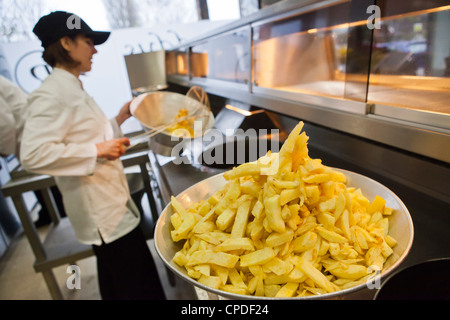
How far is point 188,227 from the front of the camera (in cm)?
62

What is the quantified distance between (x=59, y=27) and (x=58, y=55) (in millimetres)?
184

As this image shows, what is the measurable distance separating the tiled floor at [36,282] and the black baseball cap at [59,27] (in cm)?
175

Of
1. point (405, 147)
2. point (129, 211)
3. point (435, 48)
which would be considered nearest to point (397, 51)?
point (435, 48)

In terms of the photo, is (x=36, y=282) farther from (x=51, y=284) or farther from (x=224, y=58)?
(x=224, y=58)

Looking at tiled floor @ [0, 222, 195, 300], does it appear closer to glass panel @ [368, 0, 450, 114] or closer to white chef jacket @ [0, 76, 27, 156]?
white chef jacket @ [0, 76, 27, 156]

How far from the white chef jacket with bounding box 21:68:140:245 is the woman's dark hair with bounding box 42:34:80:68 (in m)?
0.05

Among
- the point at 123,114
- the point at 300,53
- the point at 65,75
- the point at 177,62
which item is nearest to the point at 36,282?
the point at 123,114

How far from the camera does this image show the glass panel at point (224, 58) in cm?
161

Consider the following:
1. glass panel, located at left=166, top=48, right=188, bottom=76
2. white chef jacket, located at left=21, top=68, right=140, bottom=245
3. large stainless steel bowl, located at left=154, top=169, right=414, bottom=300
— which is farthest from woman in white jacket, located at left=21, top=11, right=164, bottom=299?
glass panel, located at left=166, top=48, right=188, bottom=76

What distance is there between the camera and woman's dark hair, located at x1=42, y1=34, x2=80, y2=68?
1186 mm

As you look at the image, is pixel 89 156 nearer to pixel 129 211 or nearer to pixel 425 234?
pixel 129 211

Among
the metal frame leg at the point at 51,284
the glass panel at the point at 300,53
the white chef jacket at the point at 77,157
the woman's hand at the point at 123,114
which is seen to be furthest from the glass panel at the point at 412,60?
the metal frame leg at the point at 51,284

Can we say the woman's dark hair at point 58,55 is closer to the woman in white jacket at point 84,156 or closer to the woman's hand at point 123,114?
the woman in white jacket at point 84,156
